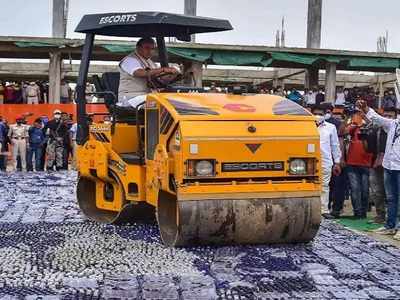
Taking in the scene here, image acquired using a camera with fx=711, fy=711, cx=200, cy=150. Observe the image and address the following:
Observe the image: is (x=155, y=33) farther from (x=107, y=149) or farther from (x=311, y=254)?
(x=311, y=254)

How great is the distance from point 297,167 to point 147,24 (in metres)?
2.56

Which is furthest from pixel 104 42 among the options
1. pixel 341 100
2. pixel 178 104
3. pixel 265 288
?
→ pixel 265 288

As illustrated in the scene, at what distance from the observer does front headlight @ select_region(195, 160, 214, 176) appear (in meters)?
6.43

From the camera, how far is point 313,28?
2473cm

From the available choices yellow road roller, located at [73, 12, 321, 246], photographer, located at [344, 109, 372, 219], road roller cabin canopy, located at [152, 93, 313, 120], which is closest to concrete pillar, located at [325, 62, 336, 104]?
photographer, located at [344, 109, 372, 219]

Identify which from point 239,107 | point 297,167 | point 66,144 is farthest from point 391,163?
point 66,144

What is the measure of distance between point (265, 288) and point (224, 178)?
4.74 feet

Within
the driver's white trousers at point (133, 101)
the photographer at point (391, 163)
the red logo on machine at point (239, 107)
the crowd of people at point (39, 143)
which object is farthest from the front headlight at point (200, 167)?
the crowd of people at point (39, 143)

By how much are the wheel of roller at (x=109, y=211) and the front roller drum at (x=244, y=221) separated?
1.25 metres

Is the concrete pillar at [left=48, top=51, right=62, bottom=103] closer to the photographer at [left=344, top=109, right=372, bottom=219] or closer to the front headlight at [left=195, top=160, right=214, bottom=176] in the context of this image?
the photographer at [left=344, top=109, right=372, bottom=219]

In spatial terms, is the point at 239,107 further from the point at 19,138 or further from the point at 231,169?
the point at 19,138

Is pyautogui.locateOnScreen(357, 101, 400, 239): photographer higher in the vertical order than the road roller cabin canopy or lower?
lower

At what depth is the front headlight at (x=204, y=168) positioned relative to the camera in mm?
6426

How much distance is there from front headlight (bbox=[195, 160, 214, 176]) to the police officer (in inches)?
517
